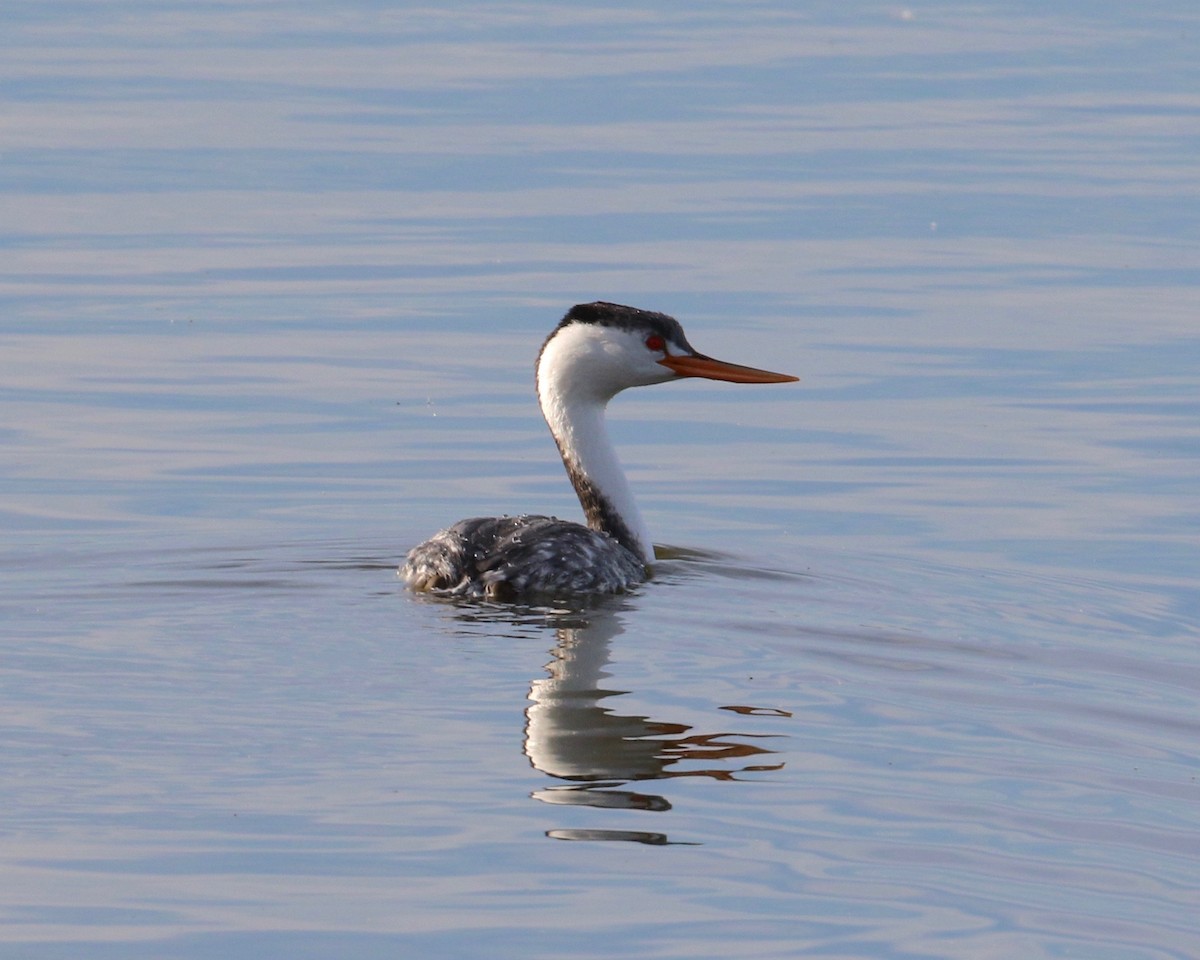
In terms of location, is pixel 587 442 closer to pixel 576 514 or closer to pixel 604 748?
pixel 576 514

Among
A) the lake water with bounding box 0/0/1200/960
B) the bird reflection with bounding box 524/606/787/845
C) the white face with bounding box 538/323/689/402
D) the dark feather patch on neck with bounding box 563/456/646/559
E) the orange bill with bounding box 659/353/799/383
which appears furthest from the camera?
the orange bill with bounding box 659/353/799/383

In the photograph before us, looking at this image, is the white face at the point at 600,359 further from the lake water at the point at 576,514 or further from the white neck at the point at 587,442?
the lake water at the point at 576,514

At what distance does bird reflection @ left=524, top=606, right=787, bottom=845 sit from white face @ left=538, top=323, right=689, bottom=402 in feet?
8.27

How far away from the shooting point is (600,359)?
11359 millimetres

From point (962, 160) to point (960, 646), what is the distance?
15.2 metres

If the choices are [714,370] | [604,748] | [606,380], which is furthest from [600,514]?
[604,748]

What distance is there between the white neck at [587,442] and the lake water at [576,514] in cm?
43

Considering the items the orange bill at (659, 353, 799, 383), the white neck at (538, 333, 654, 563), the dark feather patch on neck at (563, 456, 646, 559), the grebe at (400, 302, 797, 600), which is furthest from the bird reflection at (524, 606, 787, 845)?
the orange bill at (659, 353, 799, 383)

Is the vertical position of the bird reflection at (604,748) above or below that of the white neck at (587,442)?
below

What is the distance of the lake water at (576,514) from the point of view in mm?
6668

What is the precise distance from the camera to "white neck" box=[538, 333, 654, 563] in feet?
37.4

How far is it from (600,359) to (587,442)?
403 mm

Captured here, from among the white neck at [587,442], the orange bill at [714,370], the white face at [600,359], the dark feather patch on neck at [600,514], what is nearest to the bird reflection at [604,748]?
the dark feather patch on neck at [600,514]

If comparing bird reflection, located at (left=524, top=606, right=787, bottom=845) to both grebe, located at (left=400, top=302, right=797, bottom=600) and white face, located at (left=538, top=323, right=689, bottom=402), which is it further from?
white face, located at (left=538, top=323, right=689, bottom=402)
